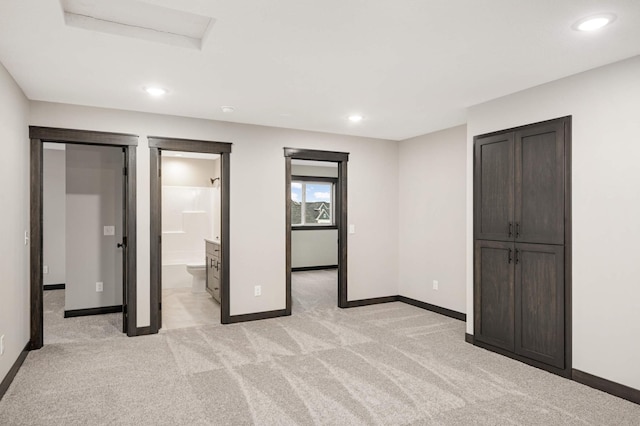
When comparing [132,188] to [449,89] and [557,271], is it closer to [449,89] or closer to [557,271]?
[449,89]

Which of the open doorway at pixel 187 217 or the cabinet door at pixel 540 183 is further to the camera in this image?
the open doorway at pixel 187 217

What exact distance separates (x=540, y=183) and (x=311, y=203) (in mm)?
6079

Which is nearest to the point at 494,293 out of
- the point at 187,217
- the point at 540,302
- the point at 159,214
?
the point at 540,302

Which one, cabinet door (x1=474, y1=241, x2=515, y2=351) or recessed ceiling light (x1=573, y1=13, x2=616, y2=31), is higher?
recessed ceiling light (x1=573, y1=13, x2=616, y2=31)

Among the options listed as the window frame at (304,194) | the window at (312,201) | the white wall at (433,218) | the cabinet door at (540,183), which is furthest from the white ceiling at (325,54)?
the window at (312,201)

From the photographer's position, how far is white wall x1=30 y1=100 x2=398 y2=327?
421 centimetres

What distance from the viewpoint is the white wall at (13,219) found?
9.52 ft

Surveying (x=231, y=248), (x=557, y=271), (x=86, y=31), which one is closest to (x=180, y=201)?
(x=231, y=248)

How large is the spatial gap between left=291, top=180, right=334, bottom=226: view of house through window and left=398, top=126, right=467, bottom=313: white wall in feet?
11.3

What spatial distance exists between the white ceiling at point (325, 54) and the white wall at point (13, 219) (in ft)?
0.83

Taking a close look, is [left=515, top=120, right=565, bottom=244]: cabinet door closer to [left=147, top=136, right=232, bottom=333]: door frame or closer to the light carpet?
the light carpet

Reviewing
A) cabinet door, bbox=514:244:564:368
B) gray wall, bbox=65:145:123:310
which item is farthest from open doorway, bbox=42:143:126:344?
cabinet door, bbox=514:244:564:368

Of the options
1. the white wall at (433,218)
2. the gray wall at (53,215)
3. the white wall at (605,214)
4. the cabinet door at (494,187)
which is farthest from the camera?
the gray wall at (53,215)

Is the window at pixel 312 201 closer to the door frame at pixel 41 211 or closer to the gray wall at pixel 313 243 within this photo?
the gray wall at pixel 313 243
